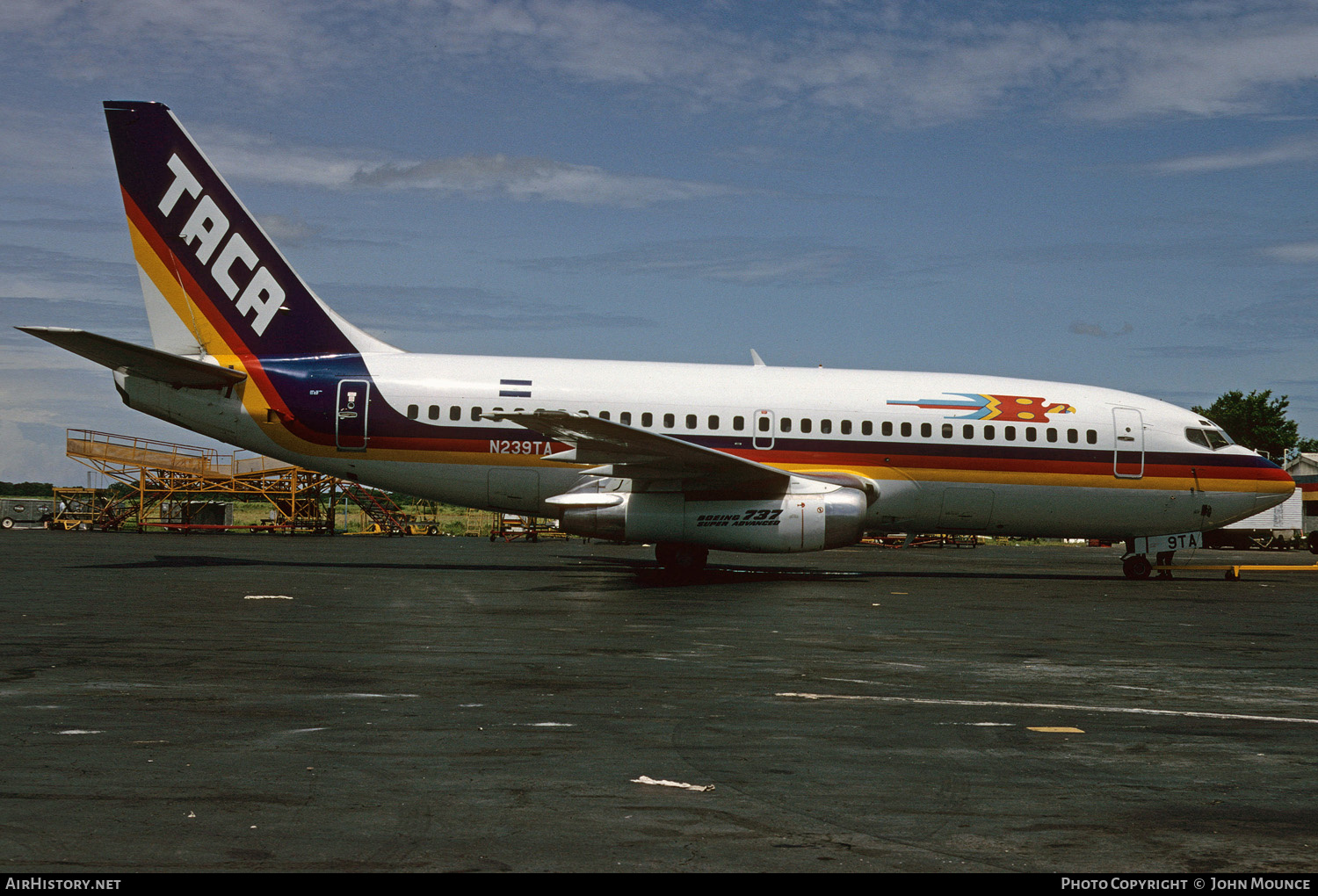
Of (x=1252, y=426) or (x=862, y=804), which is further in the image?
(x=1252, y=426)

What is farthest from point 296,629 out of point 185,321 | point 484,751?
point 185,321

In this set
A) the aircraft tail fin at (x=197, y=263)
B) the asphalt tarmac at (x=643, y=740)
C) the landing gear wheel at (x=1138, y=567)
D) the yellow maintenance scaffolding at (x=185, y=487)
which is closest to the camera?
the asphalt tarmac at (x=643, y=740)

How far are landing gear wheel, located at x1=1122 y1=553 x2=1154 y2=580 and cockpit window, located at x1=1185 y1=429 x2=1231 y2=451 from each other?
295cm

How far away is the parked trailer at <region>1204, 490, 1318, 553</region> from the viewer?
182ft

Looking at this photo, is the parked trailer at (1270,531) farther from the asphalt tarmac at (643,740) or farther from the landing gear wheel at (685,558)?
the asphalt tarmac at (643,740)

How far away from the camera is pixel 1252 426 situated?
9281 centimetres

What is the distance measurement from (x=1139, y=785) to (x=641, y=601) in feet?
38.1

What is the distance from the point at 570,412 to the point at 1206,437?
14625mm

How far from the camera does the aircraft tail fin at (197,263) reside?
23516 mm

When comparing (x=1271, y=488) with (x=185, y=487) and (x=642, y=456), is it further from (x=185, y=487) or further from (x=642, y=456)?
(x=185, y=487)

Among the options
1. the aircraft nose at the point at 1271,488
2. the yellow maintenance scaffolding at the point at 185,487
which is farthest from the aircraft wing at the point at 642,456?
the yellow maintenance scaffolding at the point at 185,487

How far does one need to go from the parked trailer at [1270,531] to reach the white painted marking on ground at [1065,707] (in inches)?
2103

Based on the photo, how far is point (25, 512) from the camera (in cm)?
6556

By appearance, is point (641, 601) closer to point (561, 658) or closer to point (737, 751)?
point (561, 658)
